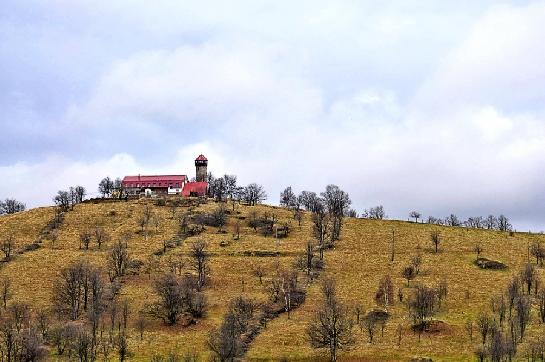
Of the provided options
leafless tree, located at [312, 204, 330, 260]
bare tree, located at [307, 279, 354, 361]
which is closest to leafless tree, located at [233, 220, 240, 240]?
leafless tree, located at [312, 204, 330, 260]

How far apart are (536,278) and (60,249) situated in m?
97.9

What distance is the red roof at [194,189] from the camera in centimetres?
19325

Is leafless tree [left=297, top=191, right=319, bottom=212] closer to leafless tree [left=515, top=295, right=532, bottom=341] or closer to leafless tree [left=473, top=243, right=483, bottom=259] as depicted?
leafless tree [left=473, top=243, right=483, bottom=259]

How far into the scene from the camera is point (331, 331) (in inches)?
3351

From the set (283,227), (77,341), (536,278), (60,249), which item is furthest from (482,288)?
(60,249)

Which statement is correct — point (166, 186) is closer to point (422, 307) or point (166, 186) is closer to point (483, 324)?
point (422, 307)

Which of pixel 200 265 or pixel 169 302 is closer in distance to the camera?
pixel 169 302

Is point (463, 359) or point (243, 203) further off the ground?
point (243, 203)

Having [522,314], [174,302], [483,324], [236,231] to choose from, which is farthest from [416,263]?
[174,302]

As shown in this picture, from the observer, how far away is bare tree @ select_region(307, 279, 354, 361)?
279ft

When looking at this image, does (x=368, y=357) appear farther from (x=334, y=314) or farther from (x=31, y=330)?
(x=31, y=330)

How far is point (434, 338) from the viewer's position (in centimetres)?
9238

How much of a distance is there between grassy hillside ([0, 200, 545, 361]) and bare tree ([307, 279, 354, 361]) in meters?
1.65

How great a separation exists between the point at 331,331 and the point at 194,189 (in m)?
116
